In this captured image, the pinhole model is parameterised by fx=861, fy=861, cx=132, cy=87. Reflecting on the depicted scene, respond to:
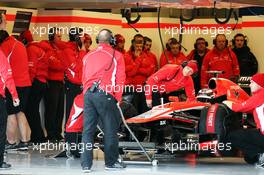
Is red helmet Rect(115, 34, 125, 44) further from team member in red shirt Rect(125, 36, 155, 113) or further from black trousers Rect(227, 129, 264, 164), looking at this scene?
black trousers Rect(227, 129, 264, 164)

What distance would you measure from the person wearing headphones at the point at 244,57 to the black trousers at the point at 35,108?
3.47 m

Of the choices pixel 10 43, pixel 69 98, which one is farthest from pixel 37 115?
pixel 10 43

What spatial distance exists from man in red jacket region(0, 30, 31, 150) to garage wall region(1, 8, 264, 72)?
1926 mm

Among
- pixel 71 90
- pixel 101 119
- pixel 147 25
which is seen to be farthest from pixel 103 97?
pixel 147 25

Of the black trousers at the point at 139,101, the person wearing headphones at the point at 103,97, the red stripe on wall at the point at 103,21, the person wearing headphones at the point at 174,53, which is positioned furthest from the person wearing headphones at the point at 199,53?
the person wearing headphones at the point at 103,97

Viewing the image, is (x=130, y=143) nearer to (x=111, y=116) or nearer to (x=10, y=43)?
(x=111, y=116)

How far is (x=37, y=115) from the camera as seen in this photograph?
47.9 ft

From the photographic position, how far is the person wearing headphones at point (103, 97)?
→ 1088 cm

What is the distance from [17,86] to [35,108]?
3.85 ft

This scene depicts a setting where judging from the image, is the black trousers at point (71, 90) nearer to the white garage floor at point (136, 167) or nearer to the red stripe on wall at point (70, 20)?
the red stripe on wall at point (70, 20)

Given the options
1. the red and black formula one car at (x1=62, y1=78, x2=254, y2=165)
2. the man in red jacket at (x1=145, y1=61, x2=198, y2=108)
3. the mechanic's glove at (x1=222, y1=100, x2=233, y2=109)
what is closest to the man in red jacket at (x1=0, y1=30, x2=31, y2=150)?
the red and black formula one car at (x1=62, y1=78, x2=254, y2=165)

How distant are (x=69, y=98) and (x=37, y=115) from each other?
2.04 ft

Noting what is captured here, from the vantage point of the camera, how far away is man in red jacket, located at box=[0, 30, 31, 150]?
13258mm

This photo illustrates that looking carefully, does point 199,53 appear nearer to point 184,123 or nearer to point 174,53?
point 174,53
